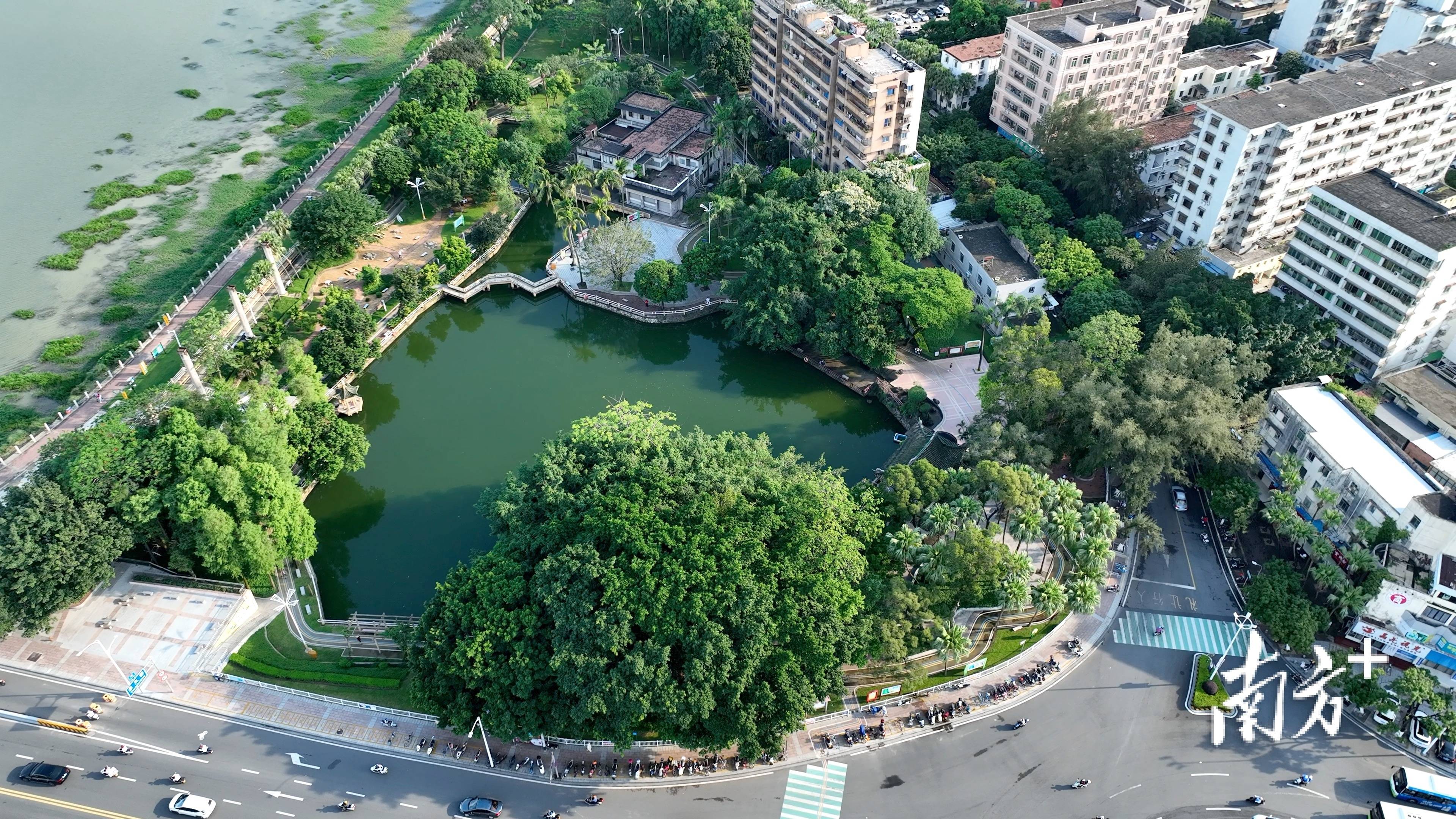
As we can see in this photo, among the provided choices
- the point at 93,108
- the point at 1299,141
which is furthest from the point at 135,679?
the point at 93,108

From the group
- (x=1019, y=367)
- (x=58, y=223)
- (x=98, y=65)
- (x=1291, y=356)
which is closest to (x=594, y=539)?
(x=1019, y=367)

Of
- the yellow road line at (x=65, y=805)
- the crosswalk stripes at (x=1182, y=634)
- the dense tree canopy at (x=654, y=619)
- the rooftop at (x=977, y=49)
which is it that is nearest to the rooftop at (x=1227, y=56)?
the rooftop at (x=977, y=49)

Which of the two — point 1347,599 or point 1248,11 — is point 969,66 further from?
point 1347,599

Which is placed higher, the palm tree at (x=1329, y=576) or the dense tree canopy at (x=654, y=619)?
the dense tree canopy at (x=654, y=619)

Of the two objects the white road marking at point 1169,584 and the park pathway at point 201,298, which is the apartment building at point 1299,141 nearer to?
the white road marking at point 1169,584

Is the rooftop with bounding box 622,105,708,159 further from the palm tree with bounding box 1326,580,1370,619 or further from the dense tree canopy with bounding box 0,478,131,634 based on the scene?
the palm tree with bounding box 1326,580,1370,619

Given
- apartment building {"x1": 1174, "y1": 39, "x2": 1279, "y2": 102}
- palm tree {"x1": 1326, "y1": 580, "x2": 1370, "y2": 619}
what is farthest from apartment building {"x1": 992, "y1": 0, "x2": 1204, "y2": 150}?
palm tree {"x1": 1326, "y1": 580, "x2": 1370, "y2": 619}
